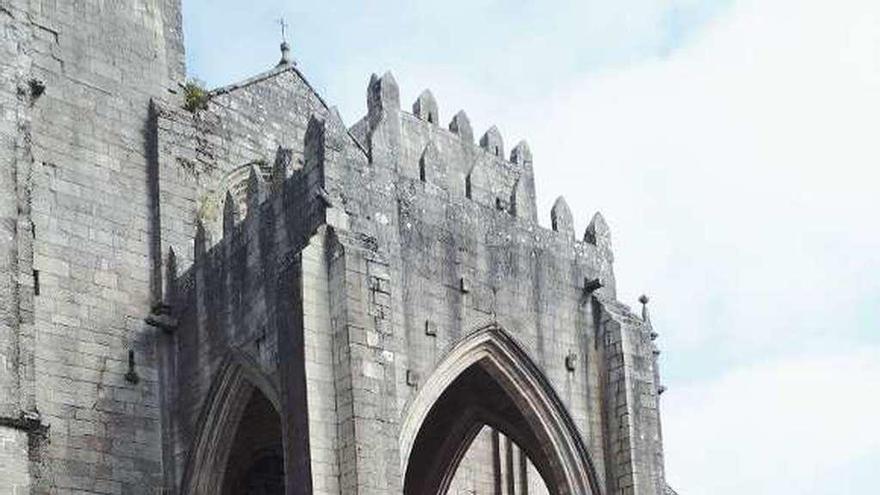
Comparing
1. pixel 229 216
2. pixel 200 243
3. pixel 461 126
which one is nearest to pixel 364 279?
pixel 229 216

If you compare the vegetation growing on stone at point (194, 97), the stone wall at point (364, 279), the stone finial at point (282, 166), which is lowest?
the stone wall at point (364, 279)

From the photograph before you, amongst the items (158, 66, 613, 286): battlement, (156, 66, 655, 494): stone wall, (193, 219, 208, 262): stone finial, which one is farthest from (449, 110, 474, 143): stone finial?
(193, 219, 208, 262): stone finial

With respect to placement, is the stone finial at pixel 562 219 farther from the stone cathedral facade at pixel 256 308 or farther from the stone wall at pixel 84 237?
the stone wall at pixel 84 237

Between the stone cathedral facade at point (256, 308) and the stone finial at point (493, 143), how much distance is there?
19.5 feet

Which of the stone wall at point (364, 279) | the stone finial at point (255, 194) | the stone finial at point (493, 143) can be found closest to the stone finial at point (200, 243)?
the stone wall at point (364, 279)

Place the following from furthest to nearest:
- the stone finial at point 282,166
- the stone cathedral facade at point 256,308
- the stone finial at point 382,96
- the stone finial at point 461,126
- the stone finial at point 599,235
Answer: the stone finial at point 461,126, the stone finial at point 382,96, the stone finial at point 599,235, the stone finial at point 282,166, the stone cathedral facade at point 256,308

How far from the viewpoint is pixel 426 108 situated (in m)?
26.0

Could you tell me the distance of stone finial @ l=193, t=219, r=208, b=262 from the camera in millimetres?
19125

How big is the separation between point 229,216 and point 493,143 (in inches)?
346

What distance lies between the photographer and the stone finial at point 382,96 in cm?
2189

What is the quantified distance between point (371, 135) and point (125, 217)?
3673mm

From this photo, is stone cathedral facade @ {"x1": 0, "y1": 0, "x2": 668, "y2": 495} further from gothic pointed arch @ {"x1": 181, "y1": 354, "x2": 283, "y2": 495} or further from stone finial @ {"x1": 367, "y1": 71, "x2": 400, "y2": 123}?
stone finial @ {"x1": 367, "y1": 71, "x2": 400, "y2": 123}

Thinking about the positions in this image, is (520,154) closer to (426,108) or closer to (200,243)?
(426,108)

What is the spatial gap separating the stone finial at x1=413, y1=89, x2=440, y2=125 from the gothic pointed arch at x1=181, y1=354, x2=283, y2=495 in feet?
26.7
